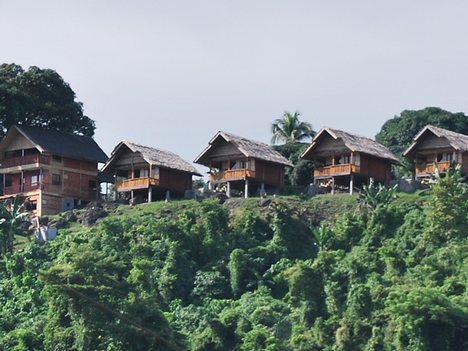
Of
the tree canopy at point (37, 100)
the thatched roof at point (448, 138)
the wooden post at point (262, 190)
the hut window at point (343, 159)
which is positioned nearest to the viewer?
the wooden post at point (262, 190)

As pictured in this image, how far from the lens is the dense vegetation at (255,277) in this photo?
6122 cm

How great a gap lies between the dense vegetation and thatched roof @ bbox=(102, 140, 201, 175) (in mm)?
2906

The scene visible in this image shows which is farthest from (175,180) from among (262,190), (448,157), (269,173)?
(448,157)

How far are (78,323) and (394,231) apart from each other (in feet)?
50.4

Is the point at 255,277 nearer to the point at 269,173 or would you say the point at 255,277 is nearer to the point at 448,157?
the point at 269,173

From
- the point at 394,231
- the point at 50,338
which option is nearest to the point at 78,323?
the point at 50,338

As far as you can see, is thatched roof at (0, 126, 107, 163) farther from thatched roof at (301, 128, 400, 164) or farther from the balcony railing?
thatched roof at (301, 128, 400, 164)

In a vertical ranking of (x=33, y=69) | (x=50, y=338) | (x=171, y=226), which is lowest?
(x=50, y=338)

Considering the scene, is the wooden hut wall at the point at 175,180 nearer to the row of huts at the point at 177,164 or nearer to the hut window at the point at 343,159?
the row of huts at the point at 177,164

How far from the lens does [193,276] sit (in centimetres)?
6900

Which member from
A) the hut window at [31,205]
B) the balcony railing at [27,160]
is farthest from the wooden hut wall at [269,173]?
the hut window at [31,205]

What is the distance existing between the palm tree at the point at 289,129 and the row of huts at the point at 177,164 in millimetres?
11398

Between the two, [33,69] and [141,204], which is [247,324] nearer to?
[141,204]

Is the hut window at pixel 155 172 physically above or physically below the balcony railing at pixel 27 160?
below
